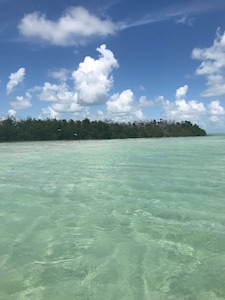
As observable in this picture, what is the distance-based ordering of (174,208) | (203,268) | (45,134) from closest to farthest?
(203,268) → (174,208) → (45,134)

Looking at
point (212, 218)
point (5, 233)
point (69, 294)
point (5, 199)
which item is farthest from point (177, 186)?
point (69, 294)

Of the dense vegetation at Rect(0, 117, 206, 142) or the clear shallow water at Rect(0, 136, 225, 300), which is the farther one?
the dense vegetation at Rect(0, 117, 206, 142)

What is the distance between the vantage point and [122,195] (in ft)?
33.7

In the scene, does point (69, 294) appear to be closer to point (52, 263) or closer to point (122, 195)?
point (52, 263)

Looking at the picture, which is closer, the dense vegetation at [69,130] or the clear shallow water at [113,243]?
the clear shallow water at [113,243]

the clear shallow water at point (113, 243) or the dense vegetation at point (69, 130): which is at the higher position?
the dense vegetation at point (69, 130)

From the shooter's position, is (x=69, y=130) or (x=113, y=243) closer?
(x=113, y=243)

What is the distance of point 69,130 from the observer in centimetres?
8900

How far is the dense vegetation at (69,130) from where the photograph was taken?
3383 inches

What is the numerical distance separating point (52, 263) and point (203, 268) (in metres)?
2.18

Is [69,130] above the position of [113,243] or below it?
above

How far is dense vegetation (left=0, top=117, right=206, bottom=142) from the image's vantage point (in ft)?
282

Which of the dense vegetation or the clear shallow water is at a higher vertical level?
the dense vegetation

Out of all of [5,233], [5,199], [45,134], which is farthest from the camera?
[45,134]
